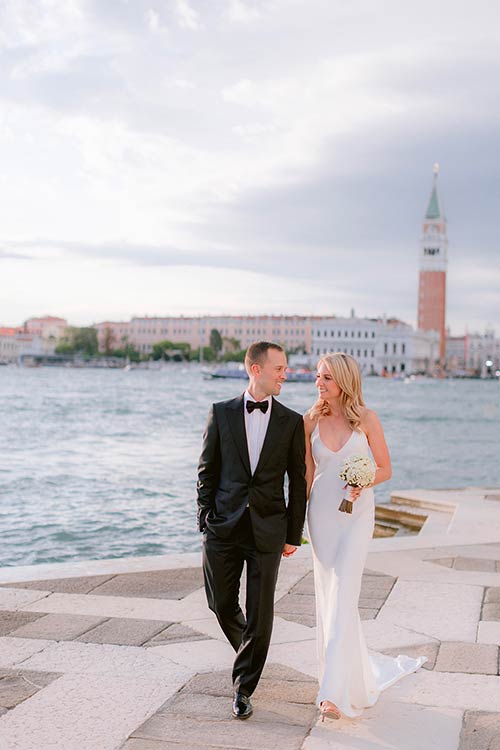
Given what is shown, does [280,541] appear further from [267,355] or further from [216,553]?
[267,355]

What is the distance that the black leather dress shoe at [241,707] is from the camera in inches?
117

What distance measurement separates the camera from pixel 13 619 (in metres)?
4.14

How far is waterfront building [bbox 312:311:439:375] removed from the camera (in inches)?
4646

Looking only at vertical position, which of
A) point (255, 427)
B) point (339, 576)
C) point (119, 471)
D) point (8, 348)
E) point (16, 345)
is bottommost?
point (119, 471)

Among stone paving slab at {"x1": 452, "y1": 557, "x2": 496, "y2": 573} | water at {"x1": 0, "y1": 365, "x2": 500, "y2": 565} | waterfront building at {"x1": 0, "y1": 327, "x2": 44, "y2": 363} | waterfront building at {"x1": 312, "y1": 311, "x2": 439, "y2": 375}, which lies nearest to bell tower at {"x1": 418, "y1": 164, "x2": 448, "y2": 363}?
waterfront building at {"x1": 312, "y1": 311, "x2": 439, "y2": 375}

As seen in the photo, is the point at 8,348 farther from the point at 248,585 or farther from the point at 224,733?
the point at 224,733

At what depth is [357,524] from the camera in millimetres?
3037

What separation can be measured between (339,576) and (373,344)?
384 ft

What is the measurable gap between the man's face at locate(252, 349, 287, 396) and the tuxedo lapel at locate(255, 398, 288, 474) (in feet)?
0.22

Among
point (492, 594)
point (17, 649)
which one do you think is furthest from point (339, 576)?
point (492, 594)

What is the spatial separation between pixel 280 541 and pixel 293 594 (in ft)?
5.89

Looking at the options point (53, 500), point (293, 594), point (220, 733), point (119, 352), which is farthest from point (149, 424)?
point (119, 352)

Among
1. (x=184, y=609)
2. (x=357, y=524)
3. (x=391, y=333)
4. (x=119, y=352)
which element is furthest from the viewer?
(x=119, y=352)

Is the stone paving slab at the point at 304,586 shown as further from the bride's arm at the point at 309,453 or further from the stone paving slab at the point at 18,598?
the bride's arm at the point at 309,453
